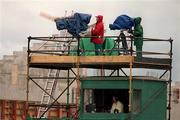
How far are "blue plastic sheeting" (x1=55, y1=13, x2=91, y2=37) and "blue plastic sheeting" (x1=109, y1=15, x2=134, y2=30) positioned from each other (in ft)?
3.32

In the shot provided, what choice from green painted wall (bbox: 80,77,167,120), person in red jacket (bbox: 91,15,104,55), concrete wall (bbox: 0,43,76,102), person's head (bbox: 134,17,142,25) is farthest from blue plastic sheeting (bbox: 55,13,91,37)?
concrete wall (bbox: 0,43,76,102)

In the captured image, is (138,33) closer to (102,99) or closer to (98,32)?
(98,32)

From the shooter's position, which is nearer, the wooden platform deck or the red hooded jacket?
the wooden platform deck

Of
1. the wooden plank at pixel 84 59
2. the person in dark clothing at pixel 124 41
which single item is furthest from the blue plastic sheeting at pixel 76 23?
the person in dark clothing at pixel 124 41

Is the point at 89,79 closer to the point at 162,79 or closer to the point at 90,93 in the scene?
the point at 90,93

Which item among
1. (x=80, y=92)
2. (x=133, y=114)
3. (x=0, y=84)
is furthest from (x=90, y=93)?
(x=0, y=84)

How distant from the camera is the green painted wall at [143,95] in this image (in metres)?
22.5

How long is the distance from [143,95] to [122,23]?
265cm

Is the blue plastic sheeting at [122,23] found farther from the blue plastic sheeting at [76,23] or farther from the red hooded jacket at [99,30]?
the blue plastic sheeting at [76,23]

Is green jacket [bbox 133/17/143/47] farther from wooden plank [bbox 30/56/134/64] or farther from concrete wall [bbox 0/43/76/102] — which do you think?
concrete wall [bbox 0/43/76/102]

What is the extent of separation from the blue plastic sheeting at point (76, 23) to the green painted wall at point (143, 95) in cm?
198

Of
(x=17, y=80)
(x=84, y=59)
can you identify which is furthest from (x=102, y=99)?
(x=17, y=80)

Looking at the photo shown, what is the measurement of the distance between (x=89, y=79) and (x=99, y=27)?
5.98 ft

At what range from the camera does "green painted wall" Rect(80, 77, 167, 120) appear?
22.5m
